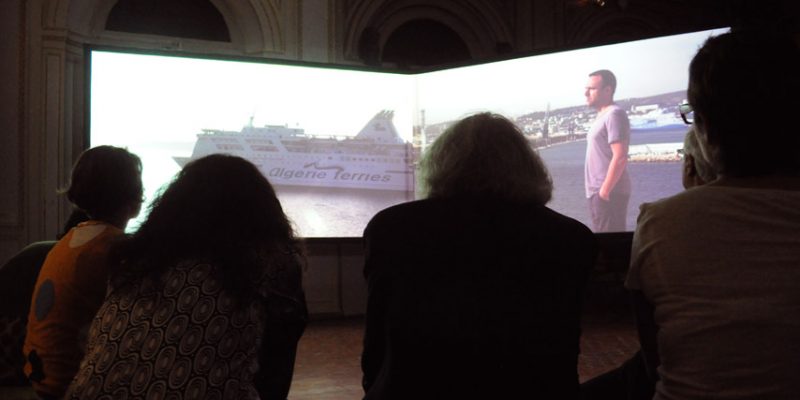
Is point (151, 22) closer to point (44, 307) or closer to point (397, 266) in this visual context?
point (44, 307)

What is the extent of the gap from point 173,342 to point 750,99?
46.5 inches

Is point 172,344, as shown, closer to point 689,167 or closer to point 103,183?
point 103,183

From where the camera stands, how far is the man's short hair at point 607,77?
578 centimetres

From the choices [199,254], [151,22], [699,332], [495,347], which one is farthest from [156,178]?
[699,332]

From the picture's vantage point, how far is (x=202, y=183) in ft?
6.01

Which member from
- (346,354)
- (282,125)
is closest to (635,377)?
(346,354)

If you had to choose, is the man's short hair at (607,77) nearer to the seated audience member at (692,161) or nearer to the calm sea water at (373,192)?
the calm sea water at (373,192)

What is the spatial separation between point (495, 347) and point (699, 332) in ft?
1.47

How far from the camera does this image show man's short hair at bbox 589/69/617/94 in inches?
228

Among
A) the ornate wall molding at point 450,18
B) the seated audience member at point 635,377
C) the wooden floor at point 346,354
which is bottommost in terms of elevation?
the wooden floor at point 346,354

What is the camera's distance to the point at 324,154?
247 inches

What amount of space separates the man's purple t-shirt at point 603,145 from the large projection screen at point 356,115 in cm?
6

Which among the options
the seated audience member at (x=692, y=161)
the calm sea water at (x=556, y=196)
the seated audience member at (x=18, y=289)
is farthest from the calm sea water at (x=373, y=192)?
the seated audience member at (x=692, y=161)

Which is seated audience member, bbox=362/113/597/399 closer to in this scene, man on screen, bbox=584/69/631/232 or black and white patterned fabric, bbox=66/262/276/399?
black and white patterned fabric, bbox=66/262/276/399
